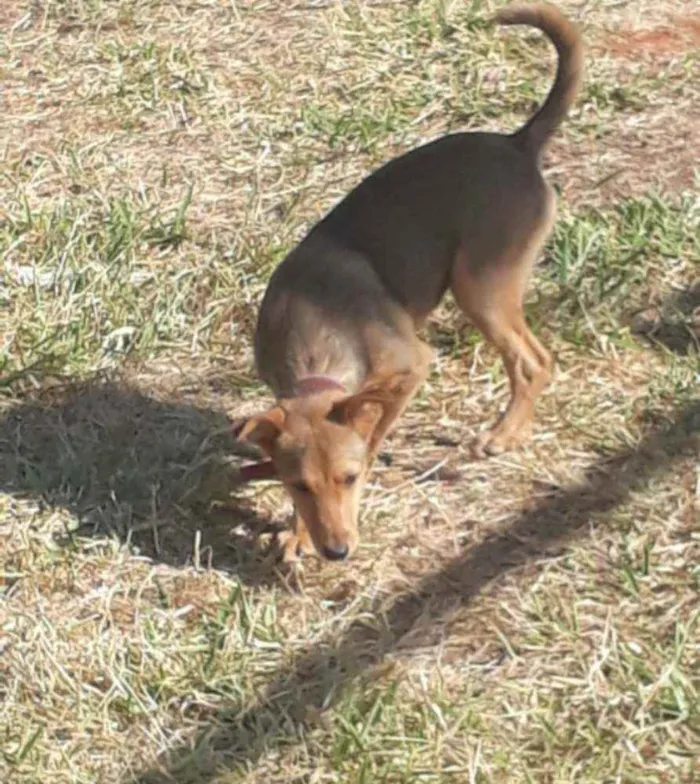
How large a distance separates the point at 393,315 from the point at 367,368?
21cm

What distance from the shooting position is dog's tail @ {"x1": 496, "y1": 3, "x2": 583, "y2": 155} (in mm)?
5148

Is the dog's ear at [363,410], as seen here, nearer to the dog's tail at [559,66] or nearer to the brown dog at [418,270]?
the brown dog at [418,270]

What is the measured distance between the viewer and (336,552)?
173 inches

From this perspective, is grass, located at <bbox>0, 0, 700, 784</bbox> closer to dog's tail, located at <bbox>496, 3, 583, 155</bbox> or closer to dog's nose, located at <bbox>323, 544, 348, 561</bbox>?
dog's nose, located at <bbox>323, 544, 348, 561</bbox>

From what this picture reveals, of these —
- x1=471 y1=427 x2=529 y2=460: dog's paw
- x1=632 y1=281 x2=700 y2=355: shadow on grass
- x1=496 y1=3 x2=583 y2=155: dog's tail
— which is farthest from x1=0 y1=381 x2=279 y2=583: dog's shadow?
x1=632 y1=281 x2=700 y2=355: shadow on grass

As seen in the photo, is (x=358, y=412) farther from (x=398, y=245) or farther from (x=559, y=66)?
(x=559, y=66)

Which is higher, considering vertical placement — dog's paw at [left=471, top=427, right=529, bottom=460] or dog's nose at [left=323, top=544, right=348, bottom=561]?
dog's nose at [left=323, top=544, right=348, bottom=561]

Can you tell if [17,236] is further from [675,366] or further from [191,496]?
[675,366]

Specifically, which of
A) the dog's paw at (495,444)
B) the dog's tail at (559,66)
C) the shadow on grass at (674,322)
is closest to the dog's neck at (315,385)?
the dog's paw at (495,444)

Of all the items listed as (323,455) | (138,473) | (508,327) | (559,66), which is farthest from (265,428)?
(559,66)

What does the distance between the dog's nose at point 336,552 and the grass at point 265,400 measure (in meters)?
0.18

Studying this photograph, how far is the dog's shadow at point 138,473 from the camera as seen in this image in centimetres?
480

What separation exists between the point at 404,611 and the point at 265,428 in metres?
0.61

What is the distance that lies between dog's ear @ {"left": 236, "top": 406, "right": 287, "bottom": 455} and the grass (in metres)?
0.41
